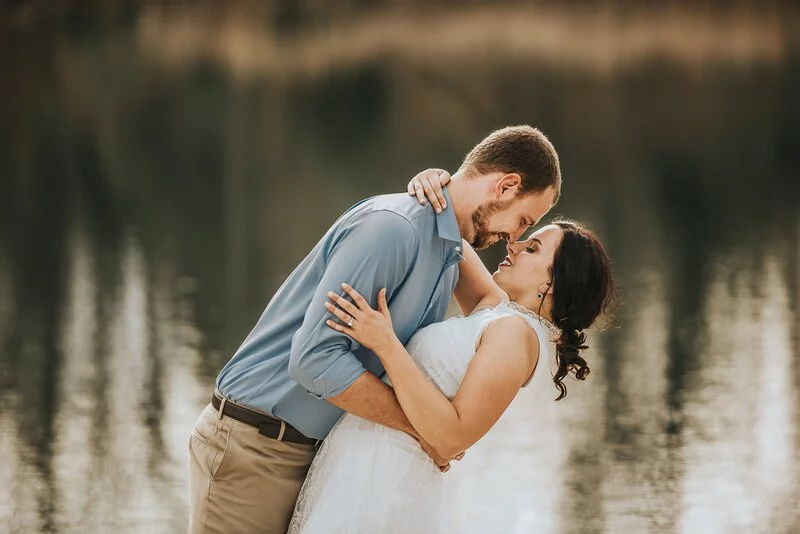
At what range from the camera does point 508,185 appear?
3.36 m

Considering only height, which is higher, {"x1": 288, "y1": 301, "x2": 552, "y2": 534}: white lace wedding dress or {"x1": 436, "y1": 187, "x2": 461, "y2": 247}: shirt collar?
{"x1": 436, "y1": 187, "x2": 461, "y2": 247}: shirt collar

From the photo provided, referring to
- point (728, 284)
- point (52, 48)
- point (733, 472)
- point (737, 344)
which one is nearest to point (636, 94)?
point (52, 48)

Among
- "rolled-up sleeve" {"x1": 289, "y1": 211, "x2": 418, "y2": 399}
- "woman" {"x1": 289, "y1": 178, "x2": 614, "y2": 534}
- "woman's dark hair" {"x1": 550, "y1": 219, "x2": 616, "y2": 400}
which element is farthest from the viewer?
"woman's dark hair" {"x1": 550, "y1": 219, "x2": 616, "y2": 400}

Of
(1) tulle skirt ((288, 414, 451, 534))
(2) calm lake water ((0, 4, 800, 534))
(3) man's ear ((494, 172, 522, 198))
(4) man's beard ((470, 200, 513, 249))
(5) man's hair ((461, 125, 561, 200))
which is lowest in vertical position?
(2) calm lake water ((0, 4, 800, 534))

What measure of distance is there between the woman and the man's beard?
0.21 m

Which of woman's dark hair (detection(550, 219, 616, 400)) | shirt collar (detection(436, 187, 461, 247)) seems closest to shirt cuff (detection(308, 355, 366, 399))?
shirt collar (detection(436, 187, 461, 247))

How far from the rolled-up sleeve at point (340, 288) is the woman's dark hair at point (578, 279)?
0.64m

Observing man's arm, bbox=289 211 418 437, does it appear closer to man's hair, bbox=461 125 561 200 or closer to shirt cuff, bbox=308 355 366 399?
shirt cuff, bbox=308 355 366 399

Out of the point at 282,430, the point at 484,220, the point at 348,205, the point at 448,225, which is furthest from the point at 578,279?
the point at 348,205

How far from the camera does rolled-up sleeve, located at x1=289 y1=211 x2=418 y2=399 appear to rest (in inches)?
123

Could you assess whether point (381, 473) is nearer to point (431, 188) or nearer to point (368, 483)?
point (368, 483)

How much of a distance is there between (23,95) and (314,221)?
59.0 feet

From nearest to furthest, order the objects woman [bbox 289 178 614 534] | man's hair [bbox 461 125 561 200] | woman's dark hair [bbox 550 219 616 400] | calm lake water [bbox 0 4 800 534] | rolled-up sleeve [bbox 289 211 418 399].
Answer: rolled-up sleeve [bbox 289 211 418 399]
woman [bbox 289 178 614 534]
man's hair [bbox 461 125 561 200]
woman's dark hair [bbox 550 219 616 400]
calm lake water [bbox 0 4 800 534]

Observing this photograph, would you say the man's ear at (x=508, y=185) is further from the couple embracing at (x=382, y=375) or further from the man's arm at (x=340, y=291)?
the man's arm at (x=340, y=291)
